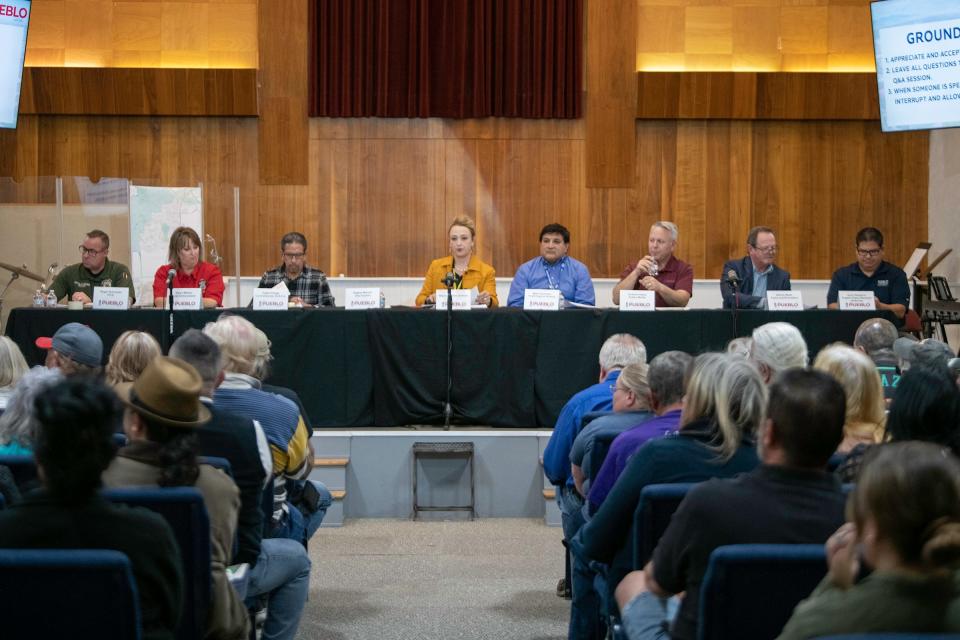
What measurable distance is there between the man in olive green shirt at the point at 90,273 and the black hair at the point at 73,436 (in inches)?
202

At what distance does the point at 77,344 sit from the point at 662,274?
3.74m

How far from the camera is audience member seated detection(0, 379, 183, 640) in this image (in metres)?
1.80

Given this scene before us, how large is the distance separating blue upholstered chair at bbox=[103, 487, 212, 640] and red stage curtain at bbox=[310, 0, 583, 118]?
670 centimetres

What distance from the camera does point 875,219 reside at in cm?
880

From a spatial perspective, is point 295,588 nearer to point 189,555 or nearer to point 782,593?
point 189,555

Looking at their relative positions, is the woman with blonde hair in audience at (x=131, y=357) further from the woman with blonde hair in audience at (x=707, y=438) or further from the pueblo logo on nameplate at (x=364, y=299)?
the pueblo logo on nameplate at (x=364, y=299)

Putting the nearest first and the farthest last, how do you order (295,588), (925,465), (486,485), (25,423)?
(925,465), (25,423), (295,588), (486,485)

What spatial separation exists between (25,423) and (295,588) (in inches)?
34.4

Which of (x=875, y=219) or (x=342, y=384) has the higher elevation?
(x=875, y=219)

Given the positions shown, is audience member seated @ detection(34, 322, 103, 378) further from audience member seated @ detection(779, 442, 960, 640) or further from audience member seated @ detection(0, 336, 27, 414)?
audience member seated @ detection(779, 442, 960, 640)

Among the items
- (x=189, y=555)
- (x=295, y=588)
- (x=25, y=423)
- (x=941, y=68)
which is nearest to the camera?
(x=189, y=555)

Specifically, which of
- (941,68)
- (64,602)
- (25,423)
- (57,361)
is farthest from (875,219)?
(64,602)

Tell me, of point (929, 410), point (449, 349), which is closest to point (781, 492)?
point (929, 410)

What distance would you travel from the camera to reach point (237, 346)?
3504 millimetres
